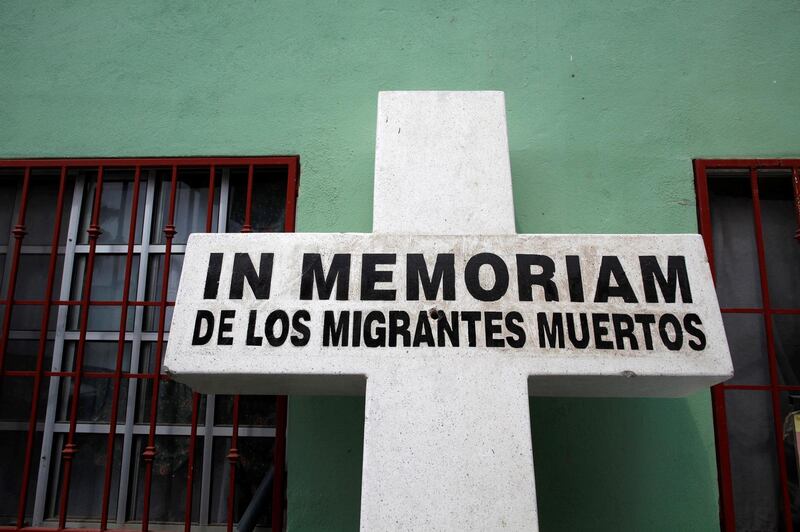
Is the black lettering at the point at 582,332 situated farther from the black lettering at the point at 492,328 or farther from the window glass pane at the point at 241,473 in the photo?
the window glass pane at the point at 241,473

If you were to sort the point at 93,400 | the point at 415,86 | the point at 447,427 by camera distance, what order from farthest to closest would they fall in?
the point at 415,86 → the point at 93,400 → the point at 447,427

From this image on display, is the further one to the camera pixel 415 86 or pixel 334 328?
pixel 415 86

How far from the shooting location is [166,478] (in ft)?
7.28

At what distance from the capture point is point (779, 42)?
2.38 m

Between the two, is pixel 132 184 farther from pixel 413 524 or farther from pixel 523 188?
pixel 413 524

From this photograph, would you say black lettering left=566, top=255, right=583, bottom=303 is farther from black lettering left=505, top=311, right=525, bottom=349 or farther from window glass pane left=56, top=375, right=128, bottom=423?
window glass pane left=56, top=375, right=128, bottom=423

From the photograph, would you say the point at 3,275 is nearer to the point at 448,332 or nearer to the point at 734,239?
the point at 448,332

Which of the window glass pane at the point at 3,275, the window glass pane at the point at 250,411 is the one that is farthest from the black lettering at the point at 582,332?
the window glass pane at the point at 3,275

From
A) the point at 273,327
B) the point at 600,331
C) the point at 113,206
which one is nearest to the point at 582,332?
the point at 600,331

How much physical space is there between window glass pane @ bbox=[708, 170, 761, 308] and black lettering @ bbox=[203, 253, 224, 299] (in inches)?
78.2

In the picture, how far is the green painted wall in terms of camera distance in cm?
228

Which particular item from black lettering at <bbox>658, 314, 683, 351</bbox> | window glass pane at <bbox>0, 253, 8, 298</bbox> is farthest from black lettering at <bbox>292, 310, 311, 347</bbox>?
window glass pane at <bbox>0, 253, 8, 298</bbox>

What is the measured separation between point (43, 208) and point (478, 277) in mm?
2071

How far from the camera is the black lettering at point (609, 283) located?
5.55ft
